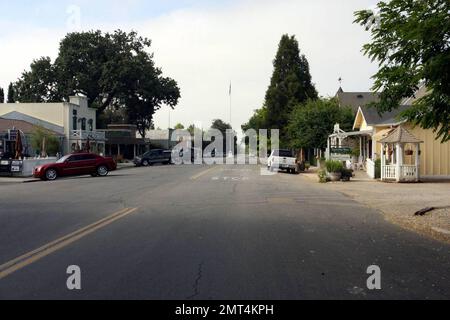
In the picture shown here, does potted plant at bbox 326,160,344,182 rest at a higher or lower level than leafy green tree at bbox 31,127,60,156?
lower

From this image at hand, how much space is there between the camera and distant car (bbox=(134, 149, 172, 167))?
180 feet

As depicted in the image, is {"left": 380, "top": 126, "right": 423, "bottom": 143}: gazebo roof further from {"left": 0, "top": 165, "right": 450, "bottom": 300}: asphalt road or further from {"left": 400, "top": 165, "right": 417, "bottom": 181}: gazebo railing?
{"left": 0, "top": 165, "right": 450, "bottom": 300}: asphalt road

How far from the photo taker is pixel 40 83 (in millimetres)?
69438

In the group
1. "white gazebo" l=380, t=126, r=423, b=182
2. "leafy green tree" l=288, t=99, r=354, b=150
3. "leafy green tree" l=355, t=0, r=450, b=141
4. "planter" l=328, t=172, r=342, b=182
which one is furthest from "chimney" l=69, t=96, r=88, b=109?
"leafy green tree" l=355, t=0, r=450, b=141

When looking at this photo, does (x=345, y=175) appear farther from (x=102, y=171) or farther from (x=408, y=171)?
(x=102, y=171)

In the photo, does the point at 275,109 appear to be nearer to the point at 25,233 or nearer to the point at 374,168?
the point at 374,168

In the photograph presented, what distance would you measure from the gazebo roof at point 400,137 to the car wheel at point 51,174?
58.9ft

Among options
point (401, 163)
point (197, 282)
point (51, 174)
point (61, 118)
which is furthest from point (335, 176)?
point (61, 118)

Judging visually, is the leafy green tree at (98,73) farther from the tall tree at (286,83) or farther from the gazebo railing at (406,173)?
the gazebo railing at (406,173)

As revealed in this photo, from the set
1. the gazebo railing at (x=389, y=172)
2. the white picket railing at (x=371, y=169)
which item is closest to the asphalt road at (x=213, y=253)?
the gazebo railing at (x=389, y=172)

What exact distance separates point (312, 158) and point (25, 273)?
160 feet

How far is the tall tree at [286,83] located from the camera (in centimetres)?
6297

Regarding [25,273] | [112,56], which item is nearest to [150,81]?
[112,56]

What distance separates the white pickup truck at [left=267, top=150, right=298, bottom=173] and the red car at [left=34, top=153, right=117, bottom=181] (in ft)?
36.8
